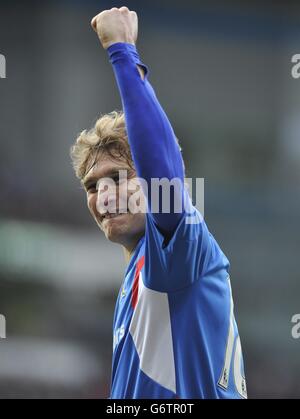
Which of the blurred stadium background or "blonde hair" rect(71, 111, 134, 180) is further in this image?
the blurred stadium background

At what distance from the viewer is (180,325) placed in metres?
1.73

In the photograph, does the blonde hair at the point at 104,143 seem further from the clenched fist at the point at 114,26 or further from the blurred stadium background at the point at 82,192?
the blurred stadium background at the point at 82,192

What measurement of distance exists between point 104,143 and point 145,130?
0.53 m

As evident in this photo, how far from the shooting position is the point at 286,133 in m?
6.81

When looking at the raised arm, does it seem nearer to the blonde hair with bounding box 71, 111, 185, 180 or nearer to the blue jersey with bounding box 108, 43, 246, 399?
the blue jersey with bounding box 108, 43, 246, 399

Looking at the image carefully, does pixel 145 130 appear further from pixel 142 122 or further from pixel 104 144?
pixel 104 144

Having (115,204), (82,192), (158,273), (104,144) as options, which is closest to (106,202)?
(115,204)

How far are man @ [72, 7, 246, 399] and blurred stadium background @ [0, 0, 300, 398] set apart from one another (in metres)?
3.93

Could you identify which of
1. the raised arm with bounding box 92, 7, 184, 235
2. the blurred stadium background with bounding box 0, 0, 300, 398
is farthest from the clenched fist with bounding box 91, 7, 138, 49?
the blurred stadium background with bounding box 0, 0, 300, 398

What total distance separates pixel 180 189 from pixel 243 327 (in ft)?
15.4

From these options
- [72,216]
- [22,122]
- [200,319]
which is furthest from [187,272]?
[22,122]

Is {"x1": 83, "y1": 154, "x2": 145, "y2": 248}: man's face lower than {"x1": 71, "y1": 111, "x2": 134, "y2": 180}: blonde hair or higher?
lower

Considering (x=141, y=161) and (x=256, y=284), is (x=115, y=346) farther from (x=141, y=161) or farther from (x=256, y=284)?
(x=256, y=284)

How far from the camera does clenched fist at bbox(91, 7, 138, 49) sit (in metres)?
1.66
